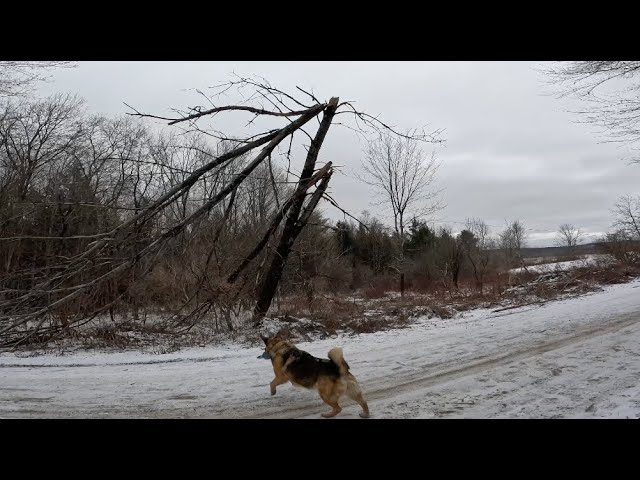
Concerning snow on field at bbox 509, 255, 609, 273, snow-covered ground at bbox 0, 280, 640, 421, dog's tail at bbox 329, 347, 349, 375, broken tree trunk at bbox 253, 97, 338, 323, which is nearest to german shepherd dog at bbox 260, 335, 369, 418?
dog's tail at bbox 329, 347, 349, 375

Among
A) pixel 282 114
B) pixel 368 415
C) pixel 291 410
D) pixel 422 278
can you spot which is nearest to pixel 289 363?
pixel 291 410

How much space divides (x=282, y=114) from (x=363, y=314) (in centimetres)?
568

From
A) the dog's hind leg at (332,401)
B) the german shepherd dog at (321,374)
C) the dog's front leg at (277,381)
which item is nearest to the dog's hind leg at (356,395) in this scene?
the german shepherd dog at (321,374)

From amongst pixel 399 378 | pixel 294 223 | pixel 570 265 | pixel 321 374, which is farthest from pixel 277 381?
pixel 570 265

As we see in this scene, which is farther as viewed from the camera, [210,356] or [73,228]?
[210,356]

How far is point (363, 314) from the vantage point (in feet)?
34.8

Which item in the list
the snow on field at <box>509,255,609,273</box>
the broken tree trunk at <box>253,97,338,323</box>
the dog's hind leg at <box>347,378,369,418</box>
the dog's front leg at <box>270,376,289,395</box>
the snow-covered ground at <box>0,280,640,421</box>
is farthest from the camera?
the snow on field at <box>509,255,609,273</box>

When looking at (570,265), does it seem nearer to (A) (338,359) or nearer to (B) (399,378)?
(B) (399,378)

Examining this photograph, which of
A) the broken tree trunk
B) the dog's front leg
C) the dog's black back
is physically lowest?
the dog's front leg

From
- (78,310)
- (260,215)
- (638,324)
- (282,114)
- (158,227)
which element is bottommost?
(638,324)

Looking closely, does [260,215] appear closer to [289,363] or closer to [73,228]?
[73,228]

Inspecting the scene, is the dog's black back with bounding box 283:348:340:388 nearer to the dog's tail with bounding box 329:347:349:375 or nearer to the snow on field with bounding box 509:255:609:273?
the dog's tail with bounding box 329:347:349:375

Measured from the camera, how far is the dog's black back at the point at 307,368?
423 cm

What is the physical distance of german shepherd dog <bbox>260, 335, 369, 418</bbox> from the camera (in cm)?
409
